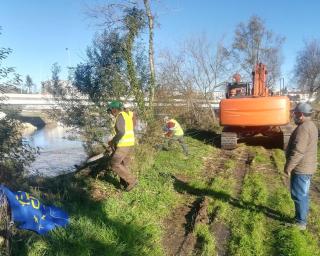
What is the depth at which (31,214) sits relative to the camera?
490cm

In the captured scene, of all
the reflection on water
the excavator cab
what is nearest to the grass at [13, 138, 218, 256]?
the reflection on water

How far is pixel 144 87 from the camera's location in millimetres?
12484

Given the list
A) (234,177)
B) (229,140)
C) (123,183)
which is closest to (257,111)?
(229,140)

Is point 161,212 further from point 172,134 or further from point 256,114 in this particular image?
point 256,114

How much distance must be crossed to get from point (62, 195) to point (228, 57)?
22571mm

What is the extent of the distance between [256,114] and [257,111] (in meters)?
0.10

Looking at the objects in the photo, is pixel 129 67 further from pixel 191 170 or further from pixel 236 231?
pixel 236 231

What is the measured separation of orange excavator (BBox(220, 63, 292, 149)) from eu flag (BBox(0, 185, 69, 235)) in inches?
359

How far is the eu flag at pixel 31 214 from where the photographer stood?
472 cm

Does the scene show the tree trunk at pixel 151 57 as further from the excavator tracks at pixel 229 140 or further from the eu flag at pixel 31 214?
the eu flag at pixel 31 214

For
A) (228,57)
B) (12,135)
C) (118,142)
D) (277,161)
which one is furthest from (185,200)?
(228,57)

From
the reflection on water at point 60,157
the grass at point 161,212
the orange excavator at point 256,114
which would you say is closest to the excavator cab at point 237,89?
the orange excavator at point 256,114

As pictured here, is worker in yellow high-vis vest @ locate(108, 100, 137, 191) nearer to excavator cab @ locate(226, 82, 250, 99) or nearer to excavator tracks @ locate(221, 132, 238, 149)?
excavator tracks @ locate(221, 132, 238, 149)

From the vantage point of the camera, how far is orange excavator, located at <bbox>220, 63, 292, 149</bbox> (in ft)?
43.0
